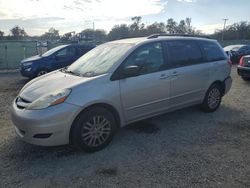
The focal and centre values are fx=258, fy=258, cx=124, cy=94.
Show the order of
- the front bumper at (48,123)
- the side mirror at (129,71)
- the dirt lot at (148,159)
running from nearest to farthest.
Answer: the dirt lot at (148,159), the front bumper at (48,123), the side mirror at (129,71)

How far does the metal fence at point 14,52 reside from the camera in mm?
15445

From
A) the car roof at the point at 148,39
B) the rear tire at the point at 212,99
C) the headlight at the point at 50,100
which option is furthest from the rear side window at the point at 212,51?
the headlight at the point at 50,100

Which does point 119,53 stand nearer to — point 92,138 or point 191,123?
point 92,138

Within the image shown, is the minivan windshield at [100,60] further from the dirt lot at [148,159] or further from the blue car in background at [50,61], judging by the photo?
the blue car in background at [50,61]

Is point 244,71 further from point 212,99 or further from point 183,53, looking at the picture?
point 183,53

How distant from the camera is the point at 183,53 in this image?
5195 mm

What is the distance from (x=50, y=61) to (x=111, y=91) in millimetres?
7108

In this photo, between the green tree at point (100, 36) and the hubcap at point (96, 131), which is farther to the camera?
the green tree at point (100, 36)

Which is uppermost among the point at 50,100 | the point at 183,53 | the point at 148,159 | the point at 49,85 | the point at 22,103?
the point at 183,53

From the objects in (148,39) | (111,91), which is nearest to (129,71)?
(111,91)

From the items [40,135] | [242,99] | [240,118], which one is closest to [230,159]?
[240,118]

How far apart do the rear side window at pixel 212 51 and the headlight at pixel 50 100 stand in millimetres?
3375

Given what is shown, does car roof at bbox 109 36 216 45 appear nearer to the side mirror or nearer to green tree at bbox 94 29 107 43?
the side mirror

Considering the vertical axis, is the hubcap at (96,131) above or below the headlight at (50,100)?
below
